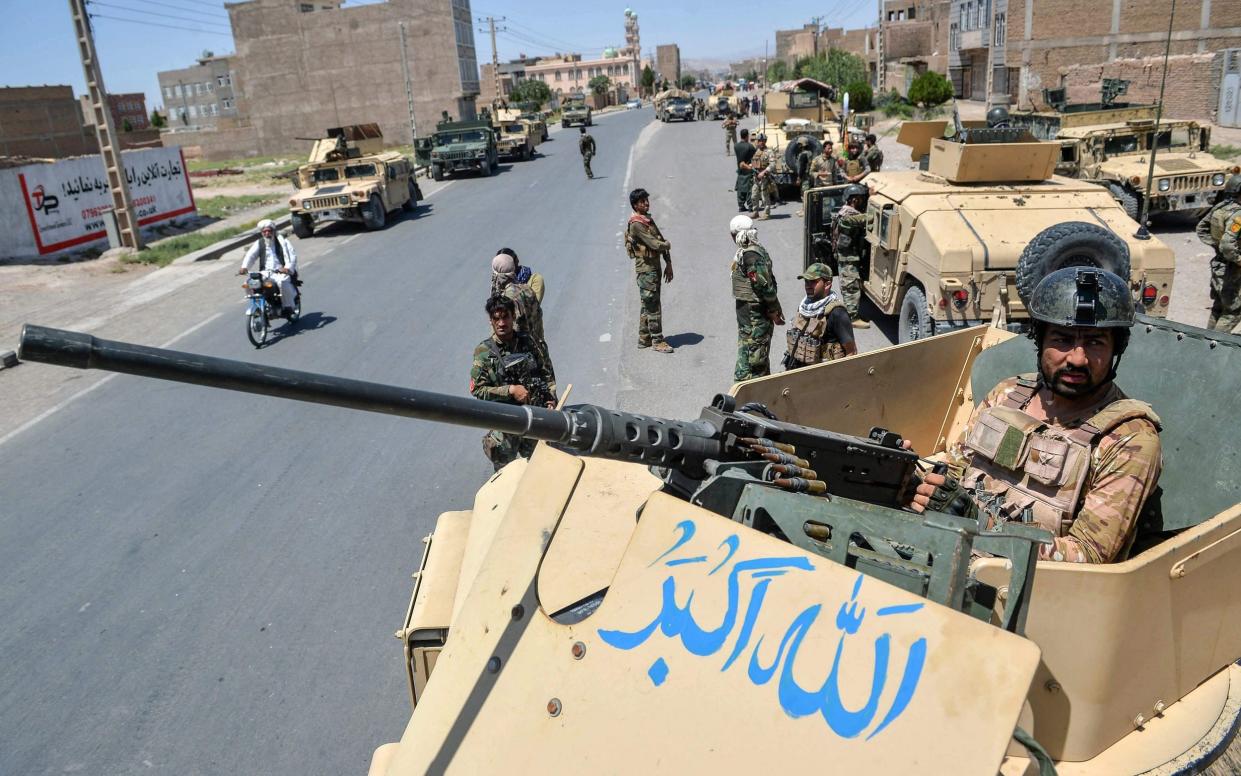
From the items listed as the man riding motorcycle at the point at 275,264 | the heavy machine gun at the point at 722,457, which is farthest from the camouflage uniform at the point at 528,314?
the man riding motorcycle at the point at 275,264

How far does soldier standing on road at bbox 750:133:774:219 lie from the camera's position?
703 inches

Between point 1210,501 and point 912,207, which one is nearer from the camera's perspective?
point 1210,501

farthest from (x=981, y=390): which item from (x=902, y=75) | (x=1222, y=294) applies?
(x=902, y=75)

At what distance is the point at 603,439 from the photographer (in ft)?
8.04

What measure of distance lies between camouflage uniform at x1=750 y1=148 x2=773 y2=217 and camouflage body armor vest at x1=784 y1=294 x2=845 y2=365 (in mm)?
12172

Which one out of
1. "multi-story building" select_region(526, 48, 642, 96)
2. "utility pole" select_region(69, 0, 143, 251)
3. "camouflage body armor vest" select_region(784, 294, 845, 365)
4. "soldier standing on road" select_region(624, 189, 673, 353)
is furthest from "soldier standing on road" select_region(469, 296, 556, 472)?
"multi-story building" select_region(526, 48, 642, 96)

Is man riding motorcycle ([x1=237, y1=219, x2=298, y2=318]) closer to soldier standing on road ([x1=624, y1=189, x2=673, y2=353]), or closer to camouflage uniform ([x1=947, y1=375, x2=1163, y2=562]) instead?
soldier standing on road ([x1=624, y1=189, x2=673, y2=353])

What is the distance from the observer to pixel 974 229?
8117 millimetres

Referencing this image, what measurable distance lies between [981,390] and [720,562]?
2.94 metres

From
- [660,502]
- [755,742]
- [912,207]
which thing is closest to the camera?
[755,742]

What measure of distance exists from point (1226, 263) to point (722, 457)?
7413mm

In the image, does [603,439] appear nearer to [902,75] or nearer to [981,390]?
[981,390]

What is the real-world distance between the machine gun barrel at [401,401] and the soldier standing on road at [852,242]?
790cm

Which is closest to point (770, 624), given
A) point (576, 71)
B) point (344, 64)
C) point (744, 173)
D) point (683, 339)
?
point (683, 339)
